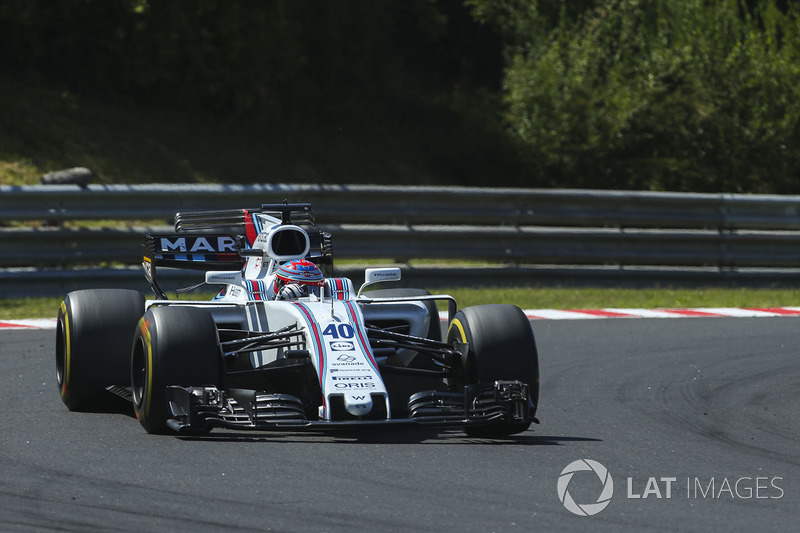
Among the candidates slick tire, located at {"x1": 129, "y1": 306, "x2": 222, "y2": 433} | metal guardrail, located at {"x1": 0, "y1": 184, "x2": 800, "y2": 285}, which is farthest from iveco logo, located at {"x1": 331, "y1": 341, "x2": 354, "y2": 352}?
metal guardrail, located at {"x1": 0, "y1": 184, "x2": 800, "y2": 285}

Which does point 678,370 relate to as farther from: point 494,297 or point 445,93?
point 445,93

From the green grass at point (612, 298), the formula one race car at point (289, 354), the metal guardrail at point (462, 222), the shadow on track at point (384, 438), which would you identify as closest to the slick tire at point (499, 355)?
the formula one race car at point (289, 354)

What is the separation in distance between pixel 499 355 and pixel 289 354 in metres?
1.14

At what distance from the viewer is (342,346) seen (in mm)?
6980

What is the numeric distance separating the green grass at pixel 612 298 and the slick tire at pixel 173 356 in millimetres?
6133

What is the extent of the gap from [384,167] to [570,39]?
438 cm

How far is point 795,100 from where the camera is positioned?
79.7 feet

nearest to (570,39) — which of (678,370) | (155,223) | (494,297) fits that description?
(155,223)

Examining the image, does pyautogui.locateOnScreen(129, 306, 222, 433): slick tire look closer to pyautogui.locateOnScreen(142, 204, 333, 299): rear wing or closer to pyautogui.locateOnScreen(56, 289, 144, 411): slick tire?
pyautogui.locateOnScreen(56, 289, 144, 411): slick tire

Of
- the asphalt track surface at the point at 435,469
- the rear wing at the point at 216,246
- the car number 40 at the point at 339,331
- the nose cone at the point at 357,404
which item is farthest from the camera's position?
the rear wing at the point at 216,246

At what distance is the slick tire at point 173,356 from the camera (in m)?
6.82
